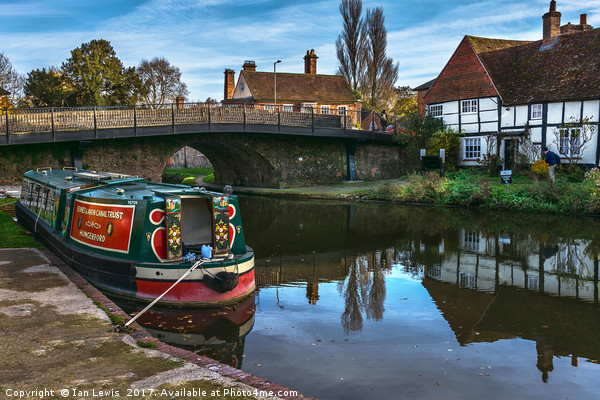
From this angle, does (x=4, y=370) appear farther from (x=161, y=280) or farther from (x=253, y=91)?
(x=253, y=91)

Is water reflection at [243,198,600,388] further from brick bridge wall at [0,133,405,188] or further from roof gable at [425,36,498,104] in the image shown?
roof gable at [425,36,498,104]

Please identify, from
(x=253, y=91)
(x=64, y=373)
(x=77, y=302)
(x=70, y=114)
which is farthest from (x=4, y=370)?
(x=253, y=91)

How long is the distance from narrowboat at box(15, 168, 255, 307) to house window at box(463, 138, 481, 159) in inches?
844

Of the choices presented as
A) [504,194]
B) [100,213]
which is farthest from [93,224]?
[504,194]

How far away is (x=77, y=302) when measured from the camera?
6.36 metres

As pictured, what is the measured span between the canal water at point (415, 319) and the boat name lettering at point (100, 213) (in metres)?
1.74

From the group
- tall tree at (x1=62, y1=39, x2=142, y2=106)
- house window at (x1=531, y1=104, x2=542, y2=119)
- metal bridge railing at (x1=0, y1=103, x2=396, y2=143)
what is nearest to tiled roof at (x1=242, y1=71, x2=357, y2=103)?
tall tree at (x1=62, y1=39, x2=142, y2=106)

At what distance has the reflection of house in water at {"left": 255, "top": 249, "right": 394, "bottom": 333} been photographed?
7617 millimetres

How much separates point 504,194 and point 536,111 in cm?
861

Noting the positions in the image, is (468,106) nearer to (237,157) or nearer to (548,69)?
(548,69)

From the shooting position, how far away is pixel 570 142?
23.2 metres

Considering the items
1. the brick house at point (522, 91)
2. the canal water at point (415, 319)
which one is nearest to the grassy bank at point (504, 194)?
the canal water at point (415, 319)

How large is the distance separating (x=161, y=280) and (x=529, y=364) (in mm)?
4714

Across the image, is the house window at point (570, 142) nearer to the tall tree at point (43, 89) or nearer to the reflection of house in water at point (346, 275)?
the reflection of house in water at point (346, 275)
